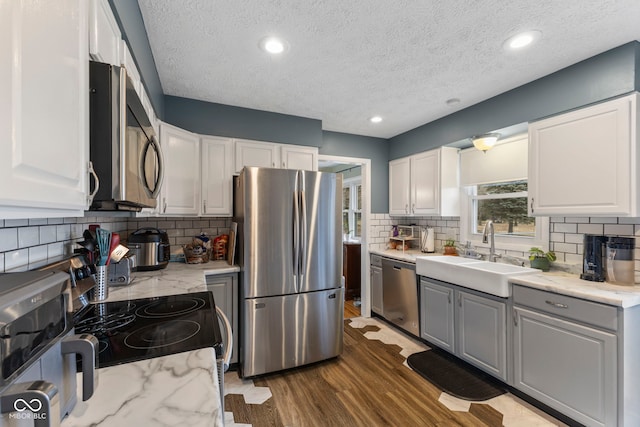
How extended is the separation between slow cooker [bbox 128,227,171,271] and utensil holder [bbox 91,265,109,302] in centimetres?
73

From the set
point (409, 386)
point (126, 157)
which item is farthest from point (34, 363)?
point (409, 386)

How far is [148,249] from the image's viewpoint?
233 centimetres

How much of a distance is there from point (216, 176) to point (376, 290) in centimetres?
231

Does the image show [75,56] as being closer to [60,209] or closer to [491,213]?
[60,209]

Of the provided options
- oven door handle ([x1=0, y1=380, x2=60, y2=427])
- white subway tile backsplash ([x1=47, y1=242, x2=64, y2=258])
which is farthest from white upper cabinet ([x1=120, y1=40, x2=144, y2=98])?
oven door handle ([x1=0, y1=380, x2=60, y2=427])

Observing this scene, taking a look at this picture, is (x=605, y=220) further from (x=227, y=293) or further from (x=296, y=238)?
(x=227, y=293)

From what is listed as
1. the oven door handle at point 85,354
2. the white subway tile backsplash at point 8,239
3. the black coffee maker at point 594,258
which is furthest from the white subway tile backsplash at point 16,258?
the black coffee maker at point 594,258

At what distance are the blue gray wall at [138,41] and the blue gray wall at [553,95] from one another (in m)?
2.75

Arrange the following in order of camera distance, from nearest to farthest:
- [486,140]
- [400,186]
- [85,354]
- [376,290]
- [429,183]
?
[85,354] → [486,140] → [429,183] → [376,290] → [400,186]

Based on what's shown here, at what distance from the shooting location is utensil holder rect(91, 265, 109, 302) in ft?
5.11

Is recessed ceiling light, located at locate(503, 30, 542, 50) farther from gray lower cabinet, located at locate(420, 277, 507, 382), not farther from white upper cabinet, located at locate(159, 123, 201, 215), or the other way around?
white upper cabinet, located at locate(159, 123, 201, 215)

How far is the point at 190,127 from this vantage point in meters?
2.81

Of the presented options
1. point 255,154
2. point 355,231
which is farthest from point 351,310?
point 255,154

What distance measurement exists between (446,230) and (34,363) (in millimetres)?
3673
